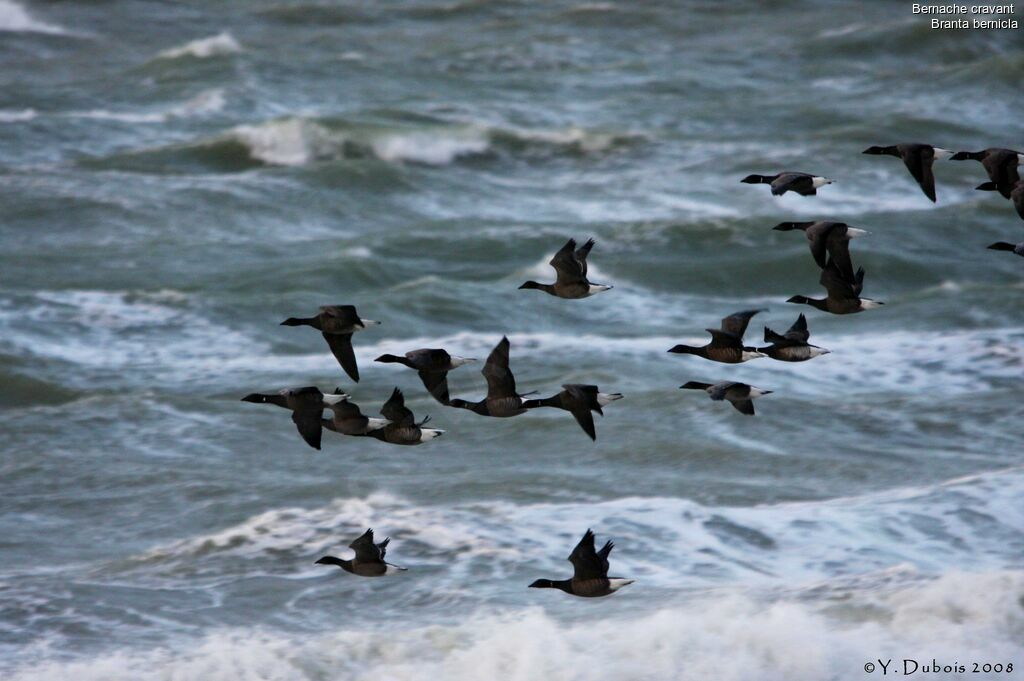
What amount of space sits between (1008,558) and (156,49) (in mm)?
28670

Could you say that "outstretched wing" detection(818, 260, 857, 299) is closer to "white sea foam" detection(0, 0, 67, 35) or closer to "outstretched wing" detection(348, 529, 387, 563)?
"outstretched wing" detection(348, 529, 387, 563)

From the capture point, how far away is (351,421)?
8.30m

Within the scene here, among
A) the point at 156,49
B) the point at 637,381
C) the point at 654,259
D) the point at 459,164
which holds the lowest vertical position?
the point at 637,381

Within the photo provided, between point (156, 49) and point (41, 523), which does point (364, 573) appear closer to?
point (41, 523)

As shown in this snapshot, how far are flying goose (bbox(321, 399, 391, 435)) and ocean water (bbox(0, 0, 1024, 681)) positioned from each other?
2217 millimetres

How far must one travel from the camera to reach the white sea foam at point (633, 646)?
32.5 feet

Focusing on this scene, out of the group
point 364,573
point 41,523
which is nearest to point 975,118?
point 41,523

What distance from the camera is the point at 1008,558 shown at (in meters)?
11.3

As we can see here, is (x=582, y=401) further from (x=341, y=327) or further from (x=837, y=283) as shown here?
(x=837, y=283)

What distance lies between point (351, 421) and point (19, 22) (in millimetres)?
31814

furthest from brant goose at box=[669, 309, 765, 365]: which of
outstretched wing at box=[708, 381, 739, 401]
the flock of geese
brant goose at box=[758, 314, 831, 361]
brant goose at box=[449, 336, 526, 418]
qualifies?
brant goose at box=[449, 336, 526, 418]

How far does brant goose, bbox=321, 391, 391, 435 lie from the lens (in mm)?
8242

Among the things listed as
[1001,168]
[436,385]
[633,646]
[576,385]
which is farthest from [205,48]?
[1001,168]

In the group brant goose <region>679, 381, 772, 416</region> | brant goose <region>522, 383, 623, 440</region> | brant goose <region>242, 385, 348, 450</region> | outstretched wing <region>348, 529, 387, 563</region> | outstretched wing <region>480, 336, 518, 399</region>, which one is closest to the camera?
brant goose <region>522, 383, 623, 440</region>
